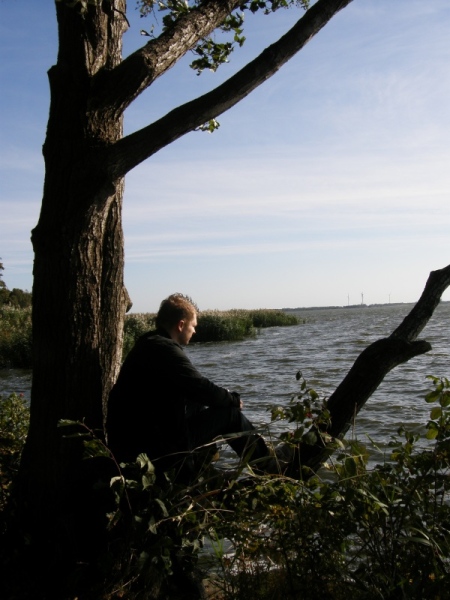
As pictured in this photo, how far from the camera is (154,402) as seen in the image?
377cm

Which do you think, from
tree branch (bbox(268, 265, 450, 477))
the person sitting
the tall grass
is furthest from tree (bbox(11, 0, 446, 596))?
the tall grass

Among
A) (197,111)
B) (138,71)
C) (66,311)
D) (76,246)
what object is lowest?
(66,311)

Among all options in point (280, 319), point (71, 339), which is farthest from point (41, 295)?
point (280, 319)

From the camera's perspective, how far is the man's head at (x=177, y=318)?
4113mm

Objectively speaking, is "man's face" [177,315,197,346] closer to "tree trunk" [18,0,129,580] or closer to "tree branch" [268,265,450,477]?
"tree trunk" [18,0,129,580]

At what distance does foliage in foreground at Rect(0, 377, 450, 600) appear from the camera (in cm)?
280

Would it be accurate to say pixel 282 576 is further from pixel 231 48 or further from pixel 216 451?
pixel 231 48

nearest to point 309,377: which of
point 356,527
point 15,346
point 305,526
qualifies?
point 15,346

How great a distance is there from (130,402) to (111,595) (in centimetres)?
98

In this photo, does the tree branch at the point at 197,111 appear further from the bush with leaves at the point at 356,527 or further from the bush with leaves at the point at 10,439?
the bush with leaves at the point at 10,439

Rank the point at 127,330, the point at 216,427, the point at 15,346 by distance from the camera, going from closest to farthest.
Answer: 1. the point at 216,427
2. the point at 15,346
3. the point at 127,330

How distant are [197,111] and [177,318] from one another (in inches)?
47.9

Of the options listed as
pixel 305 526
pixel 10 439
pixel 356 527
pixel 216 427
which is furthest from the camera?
pixel 10 439

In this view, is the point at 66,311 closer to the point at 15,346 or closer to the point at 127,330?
the point at 15,346
